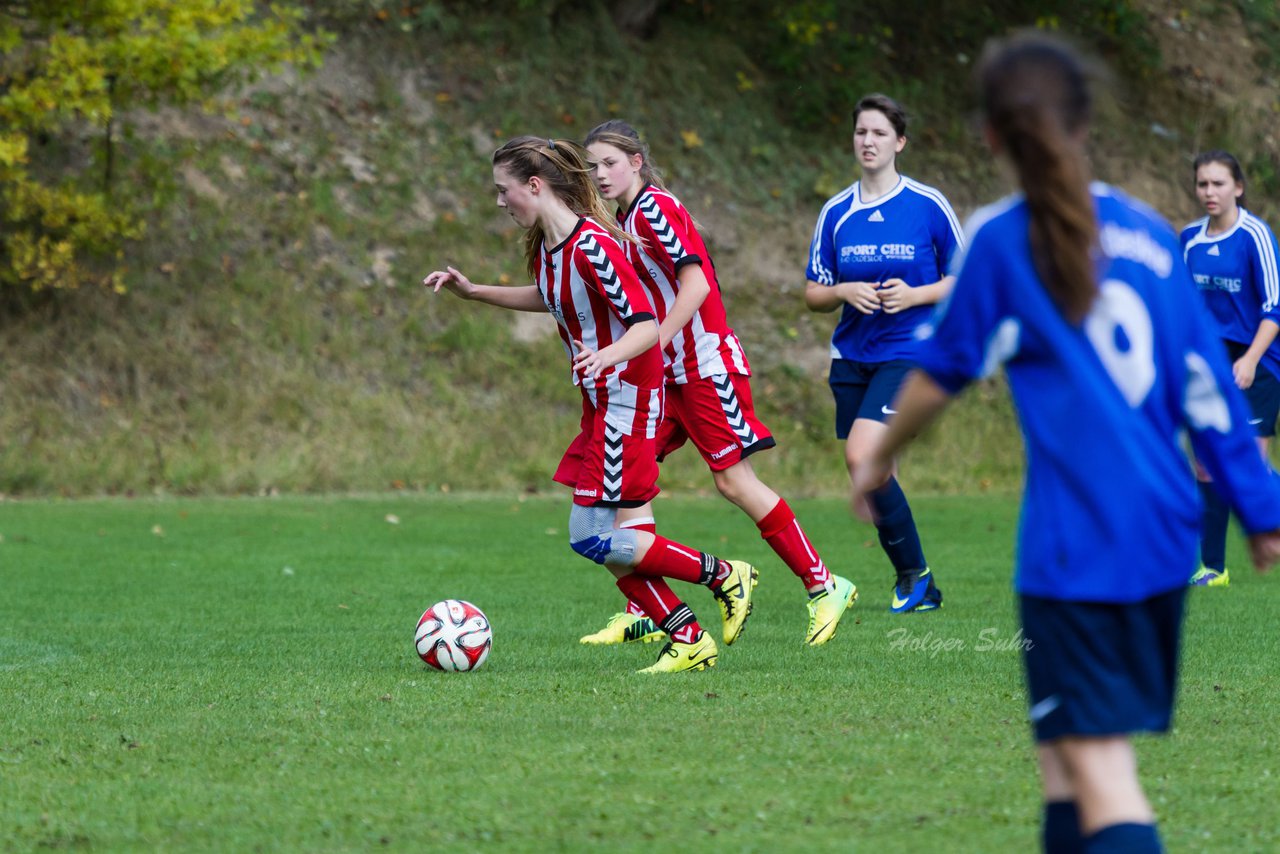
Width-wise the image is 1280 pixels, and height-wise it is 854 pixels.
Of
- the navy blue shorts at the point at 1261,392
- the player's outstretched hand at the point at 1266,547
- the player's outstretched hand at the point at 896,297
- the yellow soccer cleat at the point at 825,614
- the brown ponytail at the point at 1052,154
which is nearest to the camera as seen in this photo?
the brown ponytail at the point at 1052,154

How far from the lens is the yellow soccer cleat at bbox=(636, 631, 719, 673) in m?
5.99

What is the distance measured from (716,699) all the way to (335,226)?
13262 millimetres

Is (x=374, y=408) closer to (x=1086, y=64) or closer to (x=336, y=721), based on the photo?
(x=336, y=721)

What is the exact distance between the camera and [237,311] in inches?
656

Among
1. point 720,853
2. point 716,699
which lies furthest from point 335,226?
point 720,853

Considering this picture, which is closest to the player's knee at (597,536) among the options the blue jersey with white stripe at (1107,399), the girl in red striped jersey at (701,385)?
the girl in red striped jersey at (701,385)

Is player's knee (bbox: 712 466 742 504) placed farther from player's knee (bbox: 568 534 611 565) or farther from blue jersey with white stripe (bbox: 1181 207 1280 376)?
blue jersey with white stripe (bbox: 1181 207 1280 376)

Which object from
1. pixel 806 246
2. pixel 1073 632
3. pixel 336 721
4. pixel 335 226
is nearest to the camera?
pixel 1073 632

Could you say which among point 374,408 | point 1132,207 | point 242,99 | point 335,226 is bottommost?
point 374,408

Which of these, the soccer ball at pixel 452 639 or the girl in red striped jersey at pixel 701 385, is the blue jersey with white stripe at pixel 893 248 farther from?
the soccer ball at pixel 452 639

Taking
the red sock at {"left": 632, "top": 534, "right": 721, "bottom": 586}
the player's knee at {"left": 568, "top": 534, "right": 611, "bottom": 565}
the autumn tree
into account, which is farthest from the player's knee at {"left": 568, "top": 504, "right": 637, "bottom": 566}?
Result: the autumn tree

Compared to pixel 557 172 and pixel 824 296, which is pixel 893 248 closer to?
pixel 824 296

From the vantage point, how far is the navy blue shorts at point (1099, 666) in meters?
2.61

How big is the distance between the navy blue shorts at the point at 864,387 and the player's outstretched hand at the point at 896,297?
0.89ft
